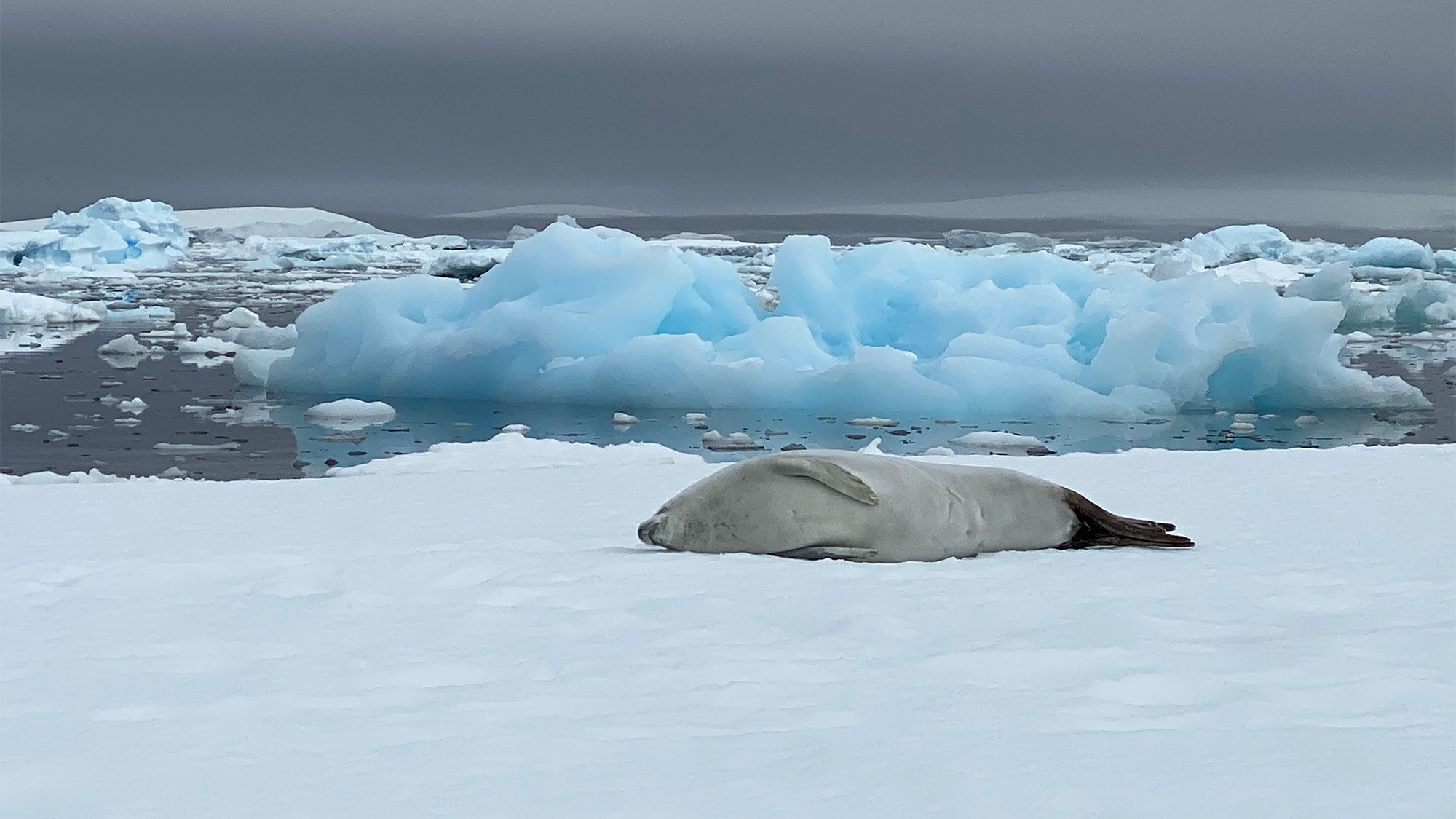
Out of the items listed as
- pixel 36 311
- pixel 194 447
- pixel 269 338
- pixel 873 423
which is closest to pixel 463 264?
pixel 36 311

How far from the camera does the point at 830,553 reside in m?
2.85

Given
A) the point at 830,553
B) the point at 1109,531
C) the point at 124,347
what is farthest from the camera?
the point at 124,347

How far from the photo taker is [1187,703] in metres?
1.65

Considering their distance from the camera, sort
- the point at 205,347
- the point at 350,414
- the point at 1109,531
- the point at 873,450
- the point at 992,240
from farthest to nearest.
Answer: the point at 992,240 → the point at 205,347 → the point at 350,414 → the point at 873,450 → the point at 1109,531

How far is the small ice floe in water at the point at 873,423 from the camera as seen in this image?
432 inches

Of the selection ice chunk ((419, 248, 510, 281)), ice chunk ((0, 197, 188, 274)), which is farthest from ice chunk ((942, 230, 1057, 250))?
ice chunk ((0, 197, 188, 274))

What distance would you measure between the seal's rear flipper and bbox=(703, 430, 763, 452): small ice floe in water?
20.4 feet

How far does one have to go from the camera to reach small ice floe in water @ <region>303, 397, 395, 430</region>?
10.8 m

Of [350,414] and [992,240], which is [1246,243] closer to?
[992,240]

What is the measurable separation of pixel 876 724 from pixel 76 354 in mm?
16116

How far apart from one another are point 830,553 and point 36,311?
19.4 meters

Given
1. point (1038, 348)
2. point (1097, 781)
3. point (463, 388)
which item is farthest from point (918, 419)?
point (1097, 781)

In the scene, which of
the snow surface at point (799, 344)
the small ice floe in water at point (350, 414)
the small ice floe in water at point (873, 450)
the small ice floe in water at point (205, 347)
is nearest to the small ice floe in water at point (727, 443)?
the snow surface at point (799, 344)

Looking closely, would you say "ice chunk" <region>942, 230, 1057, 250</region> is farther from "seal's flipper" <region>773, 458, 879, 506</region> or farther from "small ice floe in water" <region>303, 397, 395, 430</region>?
"seal's flipper" <region>773, 458, 879, 506</region>
